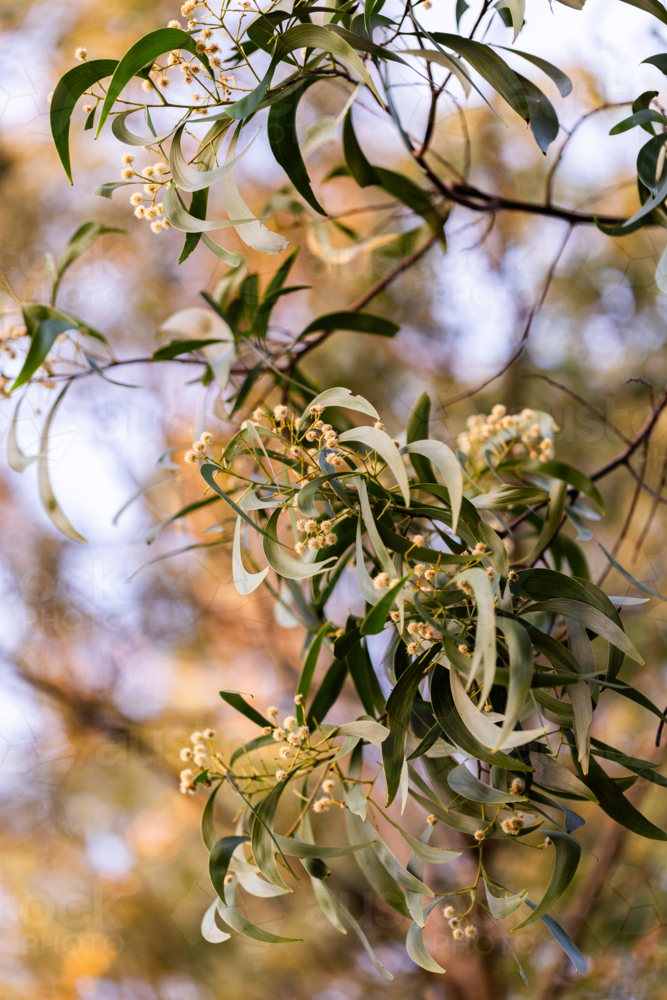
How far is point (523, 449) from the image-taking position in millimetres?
755

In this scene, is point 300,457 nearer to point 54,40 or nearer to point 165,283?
point 165,283

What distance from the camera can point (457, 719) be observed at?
0.32m

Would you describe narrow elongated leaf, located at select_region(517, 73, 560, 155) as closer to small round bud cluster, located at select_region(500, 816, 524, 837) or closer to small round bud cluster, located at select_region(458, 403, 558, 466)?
small round bud cluster, located at select_region(458, 403, 558, 466)

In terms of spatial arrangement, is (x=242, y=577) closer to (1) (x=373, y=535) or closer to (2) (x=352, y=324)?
(1) (x=373, y=535)

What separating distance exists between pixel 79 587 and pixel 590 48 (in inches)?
39.7

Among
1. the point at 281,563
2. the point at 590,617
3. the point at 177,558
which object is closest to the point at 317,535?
the point at 281,563

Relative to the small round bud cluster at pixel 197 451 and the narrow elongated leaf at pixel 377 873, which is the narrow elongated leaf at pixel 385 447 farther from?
the narrow elongated leaf at pixel 377 873

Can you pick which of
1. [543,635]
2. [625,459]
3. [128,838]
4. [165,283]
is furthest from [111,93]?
[128,838]

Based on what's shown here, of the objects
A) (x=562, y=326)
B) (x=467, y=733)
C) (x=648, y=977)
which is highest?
(x=562, y=326)

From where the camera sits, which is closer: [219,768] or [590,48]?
[219,768]

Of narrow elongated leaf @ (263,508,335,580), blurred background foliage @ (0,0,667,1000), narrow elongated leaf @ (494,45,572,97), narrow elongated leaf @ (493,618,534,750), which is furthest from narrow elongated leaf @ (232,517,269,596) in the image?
blurred background foliage @ (0,0,667,1000)

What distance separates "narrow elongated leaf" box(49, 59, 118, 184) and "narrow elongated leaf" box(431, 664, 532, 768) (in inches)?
12.9

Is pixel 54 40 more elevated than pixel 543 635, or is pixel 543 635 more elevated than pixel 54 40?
pixel 54 40

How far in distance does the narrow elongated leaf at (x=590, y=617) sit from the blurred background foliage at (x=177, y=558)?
639 mm
